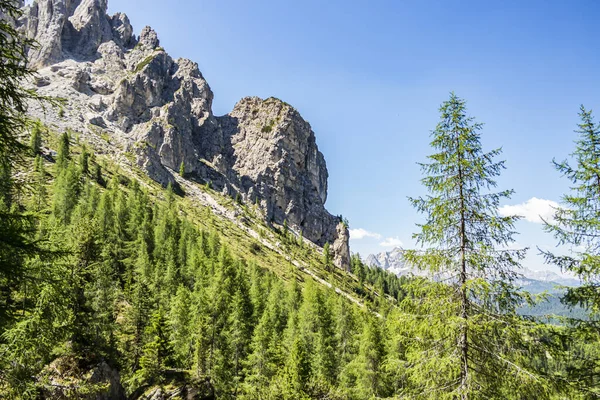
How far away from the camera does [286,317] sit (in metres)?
54.3

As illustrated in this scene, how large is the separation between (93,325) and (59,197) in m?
50.0

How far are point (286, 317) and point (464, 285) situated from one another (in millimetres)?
47404

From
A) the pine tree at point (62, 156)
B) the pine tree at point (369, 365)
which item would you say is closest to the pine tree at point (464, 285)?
the pine tree at point (369, 365)

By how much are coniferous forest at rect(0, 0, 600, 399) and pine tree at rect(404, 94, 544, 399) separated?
0.05m

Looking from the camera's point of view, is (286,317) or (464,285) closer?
(464,285)

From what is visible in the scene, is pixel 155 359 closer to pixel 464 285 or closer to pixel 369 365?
pixel 369 365

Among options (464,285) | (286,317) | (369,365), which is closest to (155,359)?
(369,365)

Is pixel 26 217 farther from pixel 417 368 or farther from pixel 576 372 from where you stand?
pixel 576 372

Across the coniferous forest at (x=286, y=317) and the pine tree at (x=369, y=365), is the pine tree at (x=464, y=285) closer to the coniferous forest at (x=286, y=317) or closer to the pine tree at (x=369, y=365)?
the coniferous forest at (x=286, y=317)

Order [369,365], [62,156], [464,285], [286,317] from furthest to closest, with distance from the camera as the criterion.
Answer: [62,156]
[286,317]
[369,365]
[464,285]


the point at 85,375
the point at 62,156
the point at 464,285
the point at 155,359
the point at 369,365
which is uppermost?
the point at 62,156

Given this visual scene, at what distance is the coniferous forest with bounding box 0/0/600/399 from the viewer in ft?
32.0

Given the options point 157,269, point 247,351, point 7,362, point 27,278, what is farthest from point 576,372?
point 157,269

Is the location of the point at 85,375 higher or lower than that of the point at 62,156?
lower
